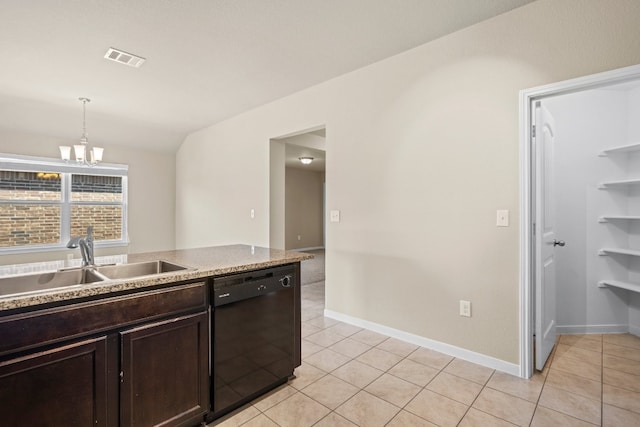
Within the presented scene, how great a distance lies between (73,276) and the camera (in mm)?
1733

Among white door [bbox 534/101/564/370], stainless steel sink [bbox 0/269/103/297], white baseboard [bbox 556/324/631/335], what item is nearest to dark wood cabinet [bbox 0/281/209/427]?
stainless steel sink [bbox 0/269/103/297]

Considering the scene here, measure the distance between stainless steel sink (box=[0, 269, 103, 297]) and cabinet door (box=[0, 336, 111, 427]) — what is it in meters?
0.37

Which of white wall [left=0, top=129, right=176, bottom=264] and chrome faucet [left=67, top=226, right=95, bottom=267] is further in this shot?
white wall [left=0, top=129, right=176, bottom=264]

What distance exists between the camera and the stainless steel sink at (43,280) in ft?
5.17

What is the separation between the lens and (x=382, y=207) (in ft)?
9.98

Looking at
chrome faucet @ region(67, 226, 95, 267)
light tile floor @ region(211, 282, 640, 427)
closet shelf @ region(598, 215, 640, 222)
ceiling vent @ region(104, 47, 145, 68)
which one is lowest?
light tile floor @ region(211, 282, 640, 427)

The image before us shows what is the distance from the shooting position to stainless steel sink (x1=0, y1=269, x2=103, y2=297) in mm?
1575

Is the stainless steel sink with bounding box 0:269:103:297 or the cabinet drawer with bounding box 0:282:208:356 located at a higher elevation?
the stainless steel sink with bounding box 0:269:103:297

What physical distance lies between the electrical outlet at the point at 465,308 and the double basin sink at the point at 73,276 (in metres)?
2.09

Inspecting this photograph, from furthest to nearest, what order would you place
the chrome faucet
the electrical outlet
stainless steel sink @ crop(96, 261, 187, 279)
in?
the electrical outlet < stainless steel sink @ crop(96, 261, 187, 279) < the chrome faucet

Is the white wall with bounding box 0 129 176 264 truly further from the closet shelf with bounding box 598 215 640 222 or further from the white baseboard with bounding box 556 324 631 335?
the closet shelf with bounding box 598 215 640 222

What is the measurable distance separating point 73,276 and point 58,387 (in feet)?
2.16

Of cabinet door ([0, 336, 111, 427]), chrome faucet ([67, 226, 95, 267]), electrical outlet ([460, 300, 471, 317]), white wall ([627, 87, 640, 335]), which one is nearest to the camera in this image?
cabinet door ([0, 336, 111, 427])

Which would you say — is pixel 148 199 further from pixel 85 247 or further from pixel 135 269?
pixel 85 247
